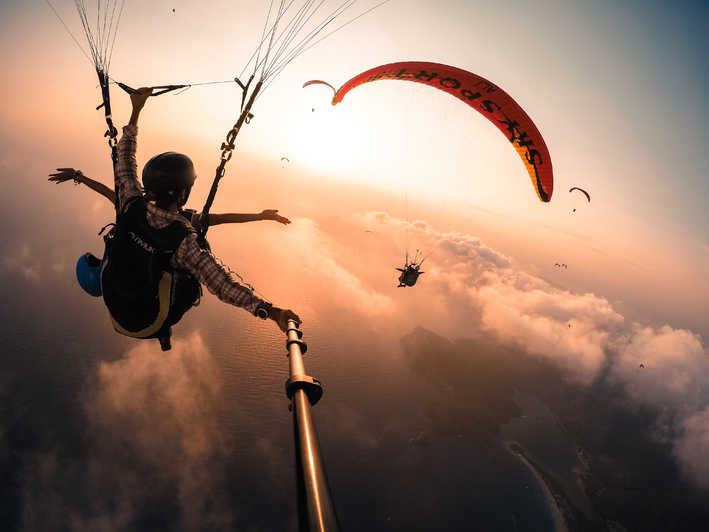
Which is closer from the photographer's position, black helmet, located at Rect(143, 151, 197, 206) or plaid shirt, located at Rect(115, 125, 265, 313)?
plaid shirt, located at Rect(115, 125, 265, 313)

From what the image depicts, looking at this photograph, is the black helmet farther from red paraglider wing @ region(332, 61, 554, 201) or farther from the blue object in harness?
red paraglider wing @ region(332, 61, 554, 201)

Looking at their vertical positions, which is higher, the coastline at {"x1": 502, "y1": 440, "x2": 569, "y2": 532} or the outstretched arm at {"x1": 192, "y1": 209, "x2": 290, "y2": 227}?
the outstretched arm at {"x1": 192, "y1": 209, "x2": 290, "y2": 227}

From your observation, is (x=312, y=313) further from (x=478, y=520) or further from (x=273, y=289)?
(x=478, y=520)

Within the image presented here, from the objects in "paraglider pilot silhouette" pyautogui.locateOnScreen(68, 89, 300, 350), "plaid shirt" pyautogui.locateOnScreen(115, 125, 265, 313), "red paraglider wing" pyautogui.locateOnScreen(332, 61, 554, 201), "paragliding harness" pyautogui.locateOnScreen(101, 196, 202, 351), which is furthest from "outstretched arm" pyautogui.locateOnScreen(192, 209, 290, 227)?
"red paraglider wing" pyautogui.locateOnScreen(332, 61, 554, 201)

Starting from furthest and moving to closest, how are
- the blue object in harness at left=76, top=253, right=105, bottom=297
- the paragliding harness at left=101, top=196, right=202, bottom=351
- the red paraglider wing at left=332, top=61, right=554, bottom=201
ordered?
the red paraglider wing at left=332, top=61, right=554, bottom=201, the blue object in harness at left=76, top=253, right=105, bottom=297, the paragliding harness at left=101, top=196, right=202, bottom=351

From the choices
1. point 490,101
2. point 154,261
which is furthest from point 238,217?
point 490,101

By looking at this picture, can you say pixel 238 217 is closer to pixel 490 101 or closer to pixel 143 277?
pixel 143 277

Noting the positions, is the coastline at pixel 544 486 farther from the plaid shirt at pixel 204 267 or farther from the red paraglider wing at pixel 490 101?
the plaid shirt at pixel 204 267

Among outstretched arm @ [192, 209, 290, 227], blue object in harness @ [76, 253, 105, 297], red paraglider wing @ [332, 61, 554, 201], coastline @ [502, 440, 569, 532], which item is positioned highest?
red paraglider wing @ [332, 61, 554, 201]
